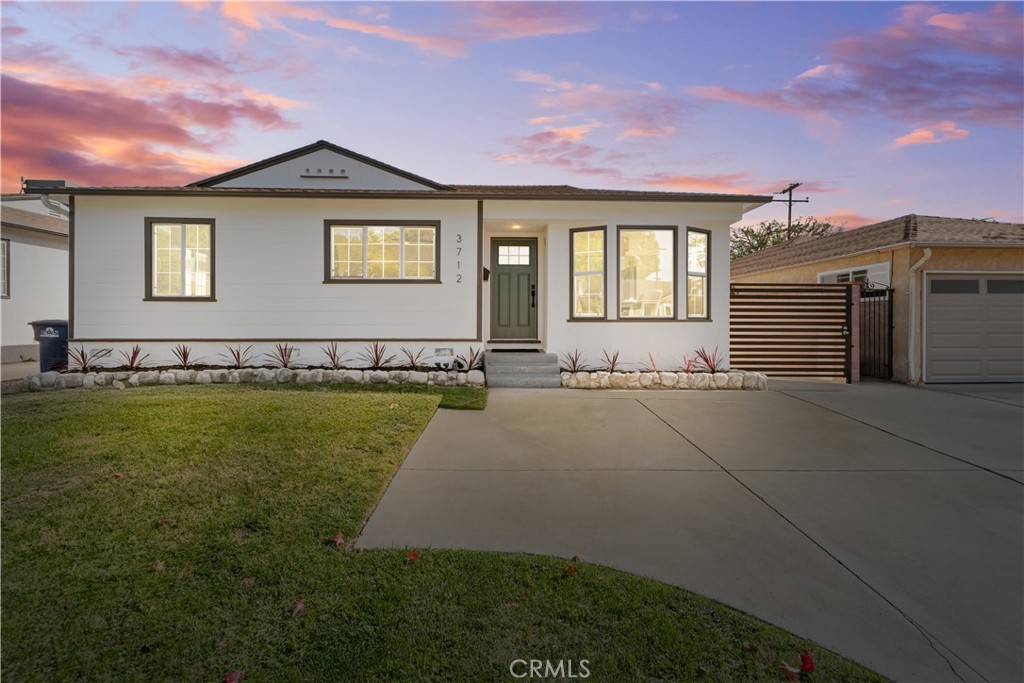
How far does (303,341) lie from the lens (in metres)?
9.40

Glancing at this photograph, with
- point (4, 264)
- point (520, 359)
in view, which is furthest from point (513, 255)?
point (4, 264)

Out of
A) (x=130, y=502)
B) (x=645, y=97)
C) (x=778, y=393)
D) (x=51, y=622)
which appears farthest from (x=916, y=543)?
(x=645, y=97)

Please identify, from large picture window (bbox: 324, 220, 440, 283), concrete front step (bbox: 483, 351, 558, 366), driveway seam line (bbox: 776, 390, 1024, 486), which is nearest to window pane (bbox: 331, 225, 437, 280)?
large picture window (bbox: 324, 220, 440, 283)

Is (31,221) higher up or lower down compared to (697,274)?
higher up

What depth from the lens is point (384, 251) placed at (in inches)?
376

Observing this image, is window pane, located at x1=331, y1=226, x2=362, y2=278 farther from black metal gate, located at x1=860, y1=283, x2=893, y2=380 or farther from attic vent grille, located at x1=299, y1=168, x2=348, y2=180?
black metal gate, located at x1=860, y1=283, x2=893, y2=380

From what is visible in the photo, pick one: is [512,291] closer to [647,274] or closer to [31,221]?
[647,274]

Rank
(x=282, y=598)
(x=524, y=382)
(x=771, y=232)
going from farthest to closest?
(x=771, y=232) < (x=524, y=382) < (x=282, y=598)

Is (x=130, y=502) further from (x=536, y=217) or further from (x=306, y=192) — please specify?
(x=536, y=217)

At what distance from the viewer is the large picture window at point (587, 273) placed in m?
9.82

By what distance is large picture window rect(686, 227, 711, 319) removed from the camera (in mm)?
9844

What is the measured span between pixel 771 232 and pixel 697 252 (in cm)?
3147

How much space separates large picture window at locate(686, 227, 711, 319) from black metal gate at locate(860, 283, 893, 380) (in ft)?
15.2

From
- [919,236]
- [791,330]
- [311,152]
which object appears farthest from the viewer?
[311,152]
